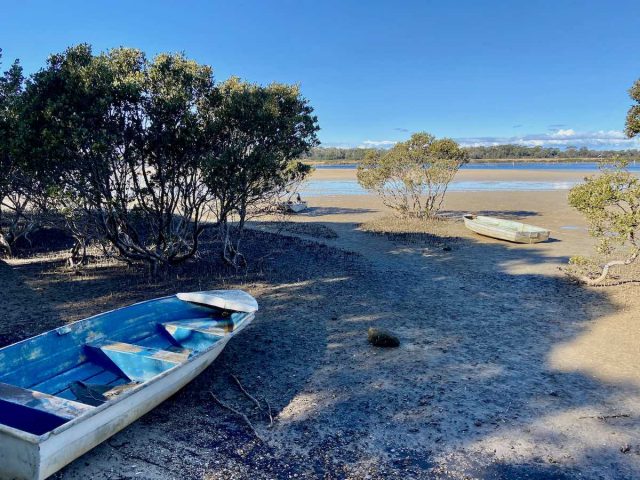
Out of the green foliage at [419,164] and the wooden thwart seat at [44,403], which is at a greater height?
the green foliage at [419,164]

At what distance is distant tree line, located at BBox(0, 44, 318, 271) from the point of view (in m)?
9.84

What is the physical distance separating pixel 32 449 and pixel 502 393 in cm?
639

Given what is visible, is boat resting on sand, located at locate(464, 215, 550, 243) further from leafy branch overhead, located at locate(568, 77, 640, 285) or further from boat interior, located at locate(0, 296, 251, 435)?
boat interior, located at locate(0, 296, 251, 435)

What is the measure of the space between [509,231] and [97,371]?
61.8 ft

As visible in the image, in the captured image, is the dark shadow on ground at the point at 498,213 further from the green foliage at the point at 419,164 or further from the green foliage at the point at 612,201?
the green foliage at the point at 612,201

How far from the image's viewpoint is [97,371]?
7.07 m

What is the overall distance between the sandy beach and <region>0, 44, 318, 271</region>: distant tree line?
243 cm

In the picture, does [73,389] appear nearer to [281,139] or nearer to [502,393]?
[502,393]

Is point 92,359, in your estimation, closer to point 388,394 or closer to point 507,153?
point 388,394

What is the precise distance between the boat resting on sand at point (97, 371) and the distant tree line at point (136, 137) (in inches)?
160

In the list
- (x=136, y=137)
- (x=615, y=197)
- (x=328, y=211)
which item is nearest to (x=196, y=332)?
(x=136, y=137)

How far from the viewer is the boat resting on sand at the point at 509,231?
20.7 m

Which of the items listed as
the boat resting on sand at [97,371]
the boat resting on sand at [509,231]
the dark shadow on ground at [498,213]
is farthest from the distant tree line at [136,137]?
the dark shadow on ground at [498,213]

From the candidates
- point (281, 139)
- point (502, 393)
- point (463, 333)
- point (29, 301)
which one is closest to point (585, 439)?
point (502, 393)
